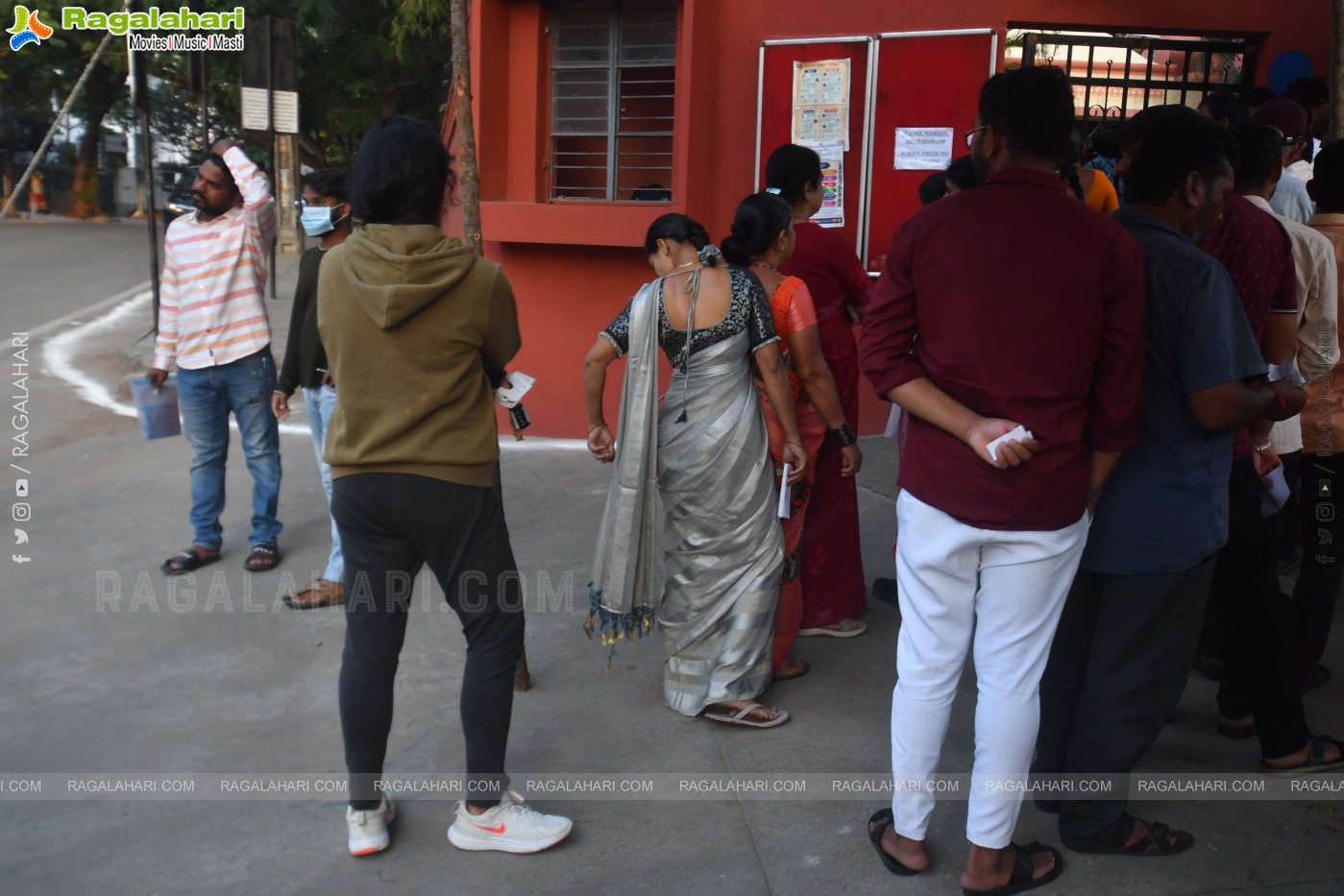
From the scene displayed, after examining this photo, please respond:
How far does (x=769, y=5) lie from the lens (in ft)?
22.3

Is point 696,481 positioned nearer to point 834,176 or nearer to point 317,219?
point 317,219

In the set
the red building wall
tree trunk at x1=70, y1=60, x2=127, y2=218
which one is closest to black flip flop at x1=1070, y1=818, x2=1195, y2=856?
the red building wall

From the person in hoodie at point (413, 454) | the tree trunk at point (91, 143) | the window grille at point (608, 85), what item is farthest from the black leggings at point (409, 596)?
the tree trunk at point (91, 143)

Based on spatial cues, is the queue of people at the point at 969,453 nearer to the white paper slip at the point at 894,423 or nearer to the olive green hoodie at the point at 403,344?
the olive green hoodie at the point at 403,344

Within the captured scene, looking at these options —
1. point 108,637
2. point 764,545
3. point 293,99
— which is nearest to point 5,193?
point 293,99

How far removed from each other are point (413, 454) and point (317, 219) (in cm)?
207

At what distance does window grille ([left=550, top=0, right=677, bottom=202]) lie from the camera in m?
7.10

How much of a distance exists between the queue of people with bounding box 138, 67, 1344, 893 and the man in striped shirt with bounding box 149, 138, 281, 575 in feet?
7.02

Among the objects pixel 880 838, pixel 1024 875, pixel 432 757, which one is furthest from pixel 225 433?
pixel 1024 875

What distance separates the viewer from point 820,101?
6.75 m

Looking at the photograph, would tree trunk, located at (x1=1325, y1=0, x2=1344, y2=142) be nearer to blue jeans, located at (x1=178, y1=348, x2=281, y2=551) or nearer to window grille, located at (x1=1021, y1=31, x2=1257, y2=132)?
window grille, located at (x1=1021, y1=31, x2=1257, y2=132)

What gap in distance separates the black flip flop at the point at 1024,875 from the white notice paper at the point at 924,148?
4556 mm

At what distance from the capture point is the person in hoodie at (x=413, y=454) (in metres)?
2.80

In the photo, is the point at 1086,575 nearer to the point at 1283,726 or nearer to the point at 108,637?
the point at 1283,726
